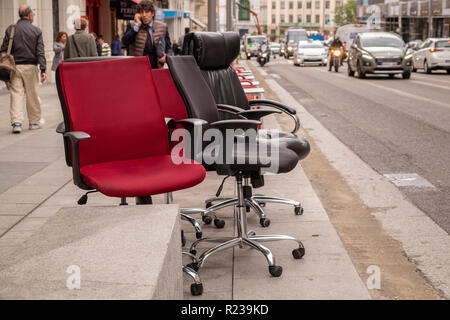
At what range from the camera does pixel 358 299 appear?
3807 mm

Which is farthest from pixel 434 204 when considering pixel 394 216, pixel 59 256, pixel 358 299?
pixel 59 256

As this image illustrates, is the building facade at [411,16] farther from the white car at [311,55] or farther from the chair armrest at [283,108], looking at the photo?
the chair armrest at [283,108]

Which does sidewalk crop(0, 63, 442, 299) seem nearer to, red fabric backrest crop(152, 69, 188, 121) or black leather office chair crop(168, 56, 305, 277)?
black leather office chair crop(168, 56, 305, 277)

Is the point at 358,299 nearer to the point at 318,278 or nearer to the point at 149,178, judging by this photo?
the point at 318,278

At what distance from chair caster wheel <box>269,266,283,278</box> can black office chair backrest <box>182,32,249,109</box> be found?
8.13 ft

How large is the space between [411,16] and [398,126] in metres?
63.4

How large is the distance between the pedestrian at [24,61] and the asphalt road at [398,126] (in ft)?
15.3

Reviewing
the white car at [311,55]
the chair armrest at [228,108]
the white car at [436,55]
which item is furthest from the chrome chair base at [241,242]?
the white car at [311,55]

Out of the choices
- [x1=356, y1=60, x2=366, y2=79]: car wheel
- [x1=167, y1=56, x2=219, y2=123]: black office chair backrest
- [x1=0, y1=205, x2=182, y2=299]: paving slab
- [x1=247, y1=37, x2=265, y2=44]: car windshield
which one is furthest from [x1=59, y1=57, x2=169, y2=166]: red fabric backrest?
[x1=247, y1=37, x2=265, y2=44]: car windshield

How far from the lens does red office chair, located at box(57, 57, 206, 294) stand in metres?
4.44

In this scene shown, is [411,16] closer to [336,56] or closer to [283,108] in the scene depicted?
[336,56]

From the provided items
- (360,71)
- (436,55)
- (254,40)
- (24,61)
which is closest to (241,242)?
(24,61)

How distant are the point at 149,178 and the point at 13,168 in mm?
Result: 3957
